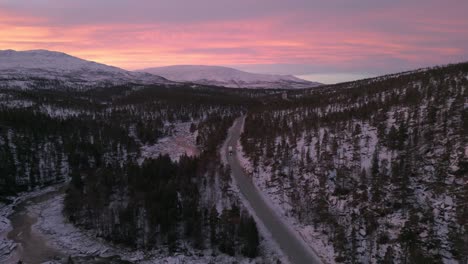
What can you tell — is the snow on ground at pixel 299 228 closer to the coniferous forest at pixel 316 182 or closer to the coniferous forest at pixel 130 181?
the coniferous forest at pixel 316 182

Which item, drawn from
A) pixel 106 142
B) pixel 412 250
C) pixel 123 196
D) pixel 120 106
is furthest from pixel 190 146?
pixel 120 106

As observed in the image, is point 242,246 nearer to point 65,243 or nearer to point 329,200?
point 329,200

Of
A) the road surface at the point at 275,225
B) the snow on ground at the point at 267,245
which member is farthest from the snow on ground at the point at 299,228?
the snow on ground at the point at 267,245

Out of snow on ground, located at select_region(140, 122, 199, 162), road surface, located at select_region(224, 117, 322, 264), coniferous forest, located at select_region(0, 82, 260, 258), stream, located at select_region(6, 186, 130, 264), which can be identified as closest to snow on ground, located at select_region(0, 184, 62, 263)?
stream, located at select_region(6, 186, 130, 264)

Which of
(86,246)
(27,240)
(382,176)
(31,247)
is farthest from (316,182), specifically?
(27,240)

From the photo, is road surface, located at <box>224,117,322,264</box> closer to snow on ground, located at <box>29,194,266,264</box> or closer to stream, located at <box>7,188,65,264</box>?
snow on ground, located at <box>29,194,266,264</box>

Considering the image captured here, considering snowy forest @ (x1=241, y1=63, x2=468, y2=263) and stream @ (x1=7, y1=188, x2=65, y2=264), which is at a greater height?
snowy forest @ (x1=241, y1=63, x2=468, y2=263)
